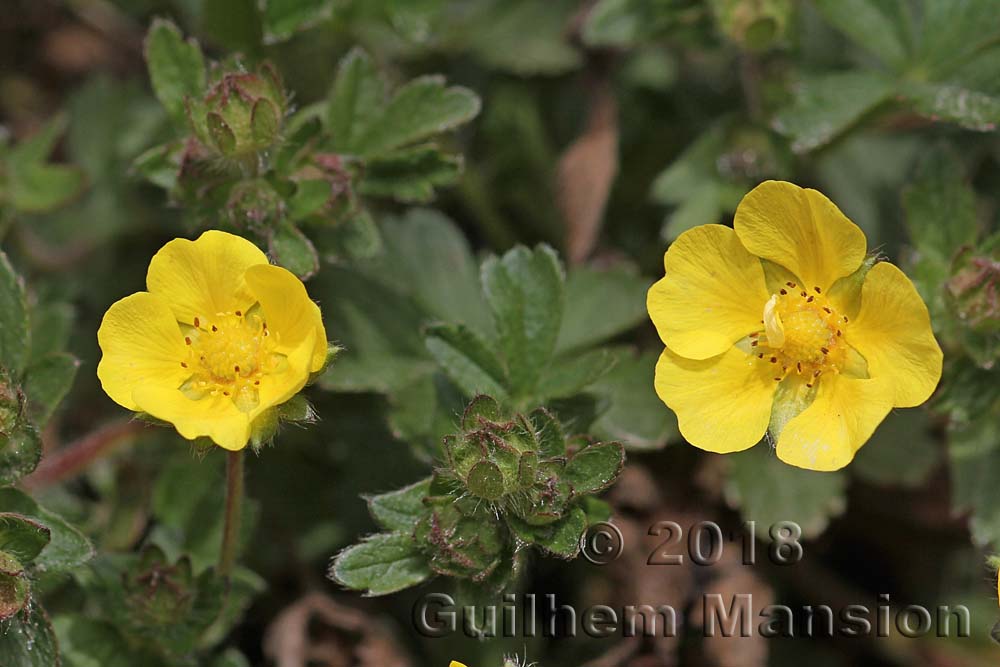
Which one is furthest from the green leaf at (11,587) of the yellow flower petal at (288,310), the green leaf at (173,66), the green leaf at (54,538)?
the green leaf at (173,66)

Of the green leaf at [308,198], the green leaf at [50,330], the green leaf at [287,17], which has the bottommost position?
the green leaf at [50,330]

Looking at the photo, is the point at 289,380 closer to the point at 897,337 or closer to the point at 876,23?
the point at 897,337

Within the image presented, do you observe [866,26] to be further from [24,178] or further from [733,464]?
[24,178]

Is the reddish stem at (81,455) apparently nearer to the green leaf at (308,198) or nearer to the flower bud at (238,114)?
the green leaf at (308,198)

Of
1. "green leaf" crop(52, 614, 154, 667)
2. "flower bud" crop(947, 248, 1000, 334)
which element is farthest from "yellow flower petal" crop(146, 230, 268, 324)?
"flower bud" crop(947, 248, 1000, 334)

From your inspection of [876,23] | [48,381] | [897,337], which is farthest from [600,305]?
[48,381]

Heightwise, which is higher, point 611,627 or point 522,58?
point 522,58

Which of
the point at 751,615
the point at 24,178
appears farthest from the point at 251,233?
the point at 751,615
